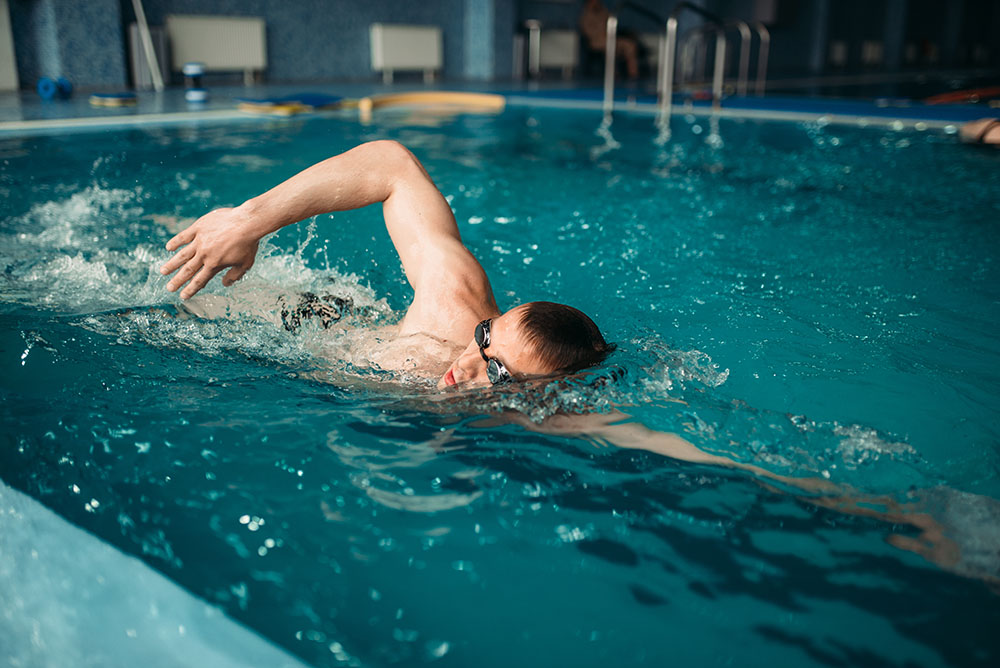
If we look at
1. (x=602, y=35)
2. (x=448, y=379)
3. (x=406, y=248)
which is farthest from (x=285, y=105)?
(x=602, y=35)

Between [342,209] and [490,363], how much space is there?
751 millimetres

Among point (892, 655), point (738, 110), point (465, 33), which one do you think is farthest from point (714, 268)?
point (465, 33)

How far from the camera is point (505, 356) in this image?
1.98m

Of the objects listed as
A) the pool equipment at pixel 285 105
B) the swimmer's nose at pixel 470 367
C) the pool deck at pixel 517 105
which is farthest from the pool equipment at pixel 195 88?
the swimmer's nose at pixel 470 367

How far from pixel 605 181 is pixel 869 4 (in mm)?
23725

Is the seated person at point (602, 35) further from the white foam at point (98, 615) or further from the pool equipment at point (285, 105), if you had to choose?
the white foam at point (98, 615)

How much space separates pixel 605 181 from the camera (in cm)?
630

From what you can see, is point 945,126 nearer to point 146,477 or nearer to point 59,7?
point 146,477

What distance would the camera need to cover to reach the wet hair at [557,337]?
1956 mm

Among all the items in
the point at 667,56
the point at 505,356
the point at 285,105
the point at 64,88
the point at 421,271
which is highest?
the point at 667,56

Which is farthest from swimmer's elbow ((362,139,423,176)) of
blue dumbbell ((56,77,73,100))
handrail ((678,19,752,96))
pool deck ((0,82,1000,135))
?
blue dumbbell ((56,77,73,100))

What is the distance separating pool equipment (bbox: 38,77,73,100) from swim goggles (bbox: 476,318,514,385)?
10208 millimetres

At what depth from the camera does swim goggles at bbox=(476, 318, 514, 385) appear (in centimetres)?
197

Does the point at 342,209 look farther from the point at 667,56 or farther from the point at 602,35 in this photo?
the point at 602,35
